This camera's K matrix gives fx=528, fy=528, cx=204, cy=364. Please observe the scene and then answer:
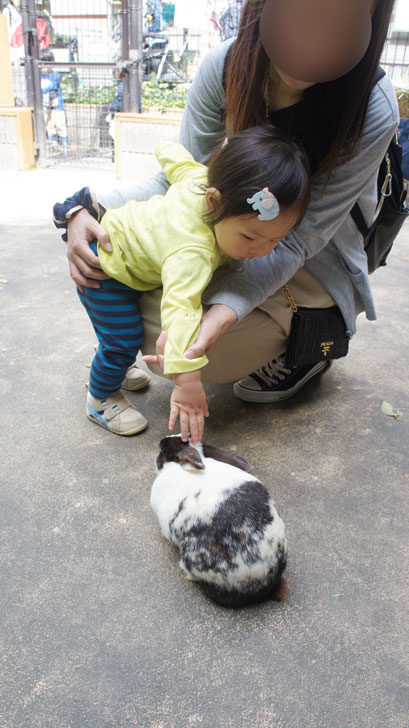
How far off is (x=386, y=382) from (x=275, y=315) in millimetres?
764

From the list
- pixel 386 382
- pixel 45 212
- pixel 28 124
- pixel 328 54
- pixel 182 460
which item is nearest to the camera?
pixel 328 54

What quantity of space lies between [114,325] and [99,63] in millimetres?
5485

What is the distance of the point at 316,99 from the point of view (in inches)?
55.0

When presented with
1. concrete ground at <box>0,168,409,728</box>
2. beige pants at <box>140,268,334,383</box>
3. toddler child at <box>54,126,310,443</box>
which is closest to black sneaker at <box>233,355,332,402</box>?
concrete ground at <box>0,168,409,728</box>

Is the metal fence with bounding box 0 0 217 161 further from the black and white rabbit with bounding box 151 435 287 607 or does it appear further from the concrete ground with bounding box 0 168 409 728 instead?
the black and white rabbit with bounding box 151 435 287 607

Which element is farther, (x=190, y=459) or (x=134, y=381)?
(x=134, y=381)

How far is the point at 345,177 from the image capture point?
154 centimetres

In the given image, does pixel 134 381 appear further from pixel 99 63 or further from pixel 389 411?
pixel 99 63

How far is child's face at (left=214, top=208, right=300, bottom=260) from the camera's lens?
4.23 feet

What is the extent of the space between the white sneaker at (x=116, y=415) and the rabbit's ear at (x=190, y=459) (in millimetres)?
467

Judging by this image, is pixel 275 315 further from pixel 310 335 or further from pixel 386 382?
pixel 386 382

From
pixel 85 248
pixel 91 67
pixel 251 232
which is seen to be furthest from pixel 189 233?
pixel 91 67

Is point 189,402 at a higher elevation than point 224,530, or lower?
higher

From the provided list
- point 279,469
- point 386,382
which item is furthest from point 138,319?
point 386,382
